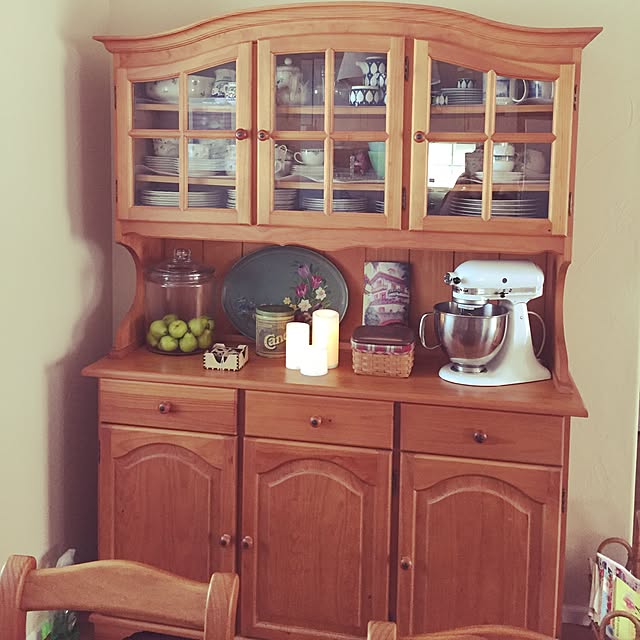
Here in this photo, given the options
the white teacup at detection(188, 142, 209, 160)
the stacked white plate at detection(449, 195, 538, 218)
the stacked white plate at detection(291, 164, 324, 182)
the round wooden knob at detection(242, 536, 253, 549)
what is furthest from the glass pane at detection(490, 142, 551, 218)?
the round wooden knob at detection(242, 536, 253, 549)

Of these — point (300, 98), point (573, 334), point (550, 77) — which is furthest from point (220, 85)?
point (573, 334)

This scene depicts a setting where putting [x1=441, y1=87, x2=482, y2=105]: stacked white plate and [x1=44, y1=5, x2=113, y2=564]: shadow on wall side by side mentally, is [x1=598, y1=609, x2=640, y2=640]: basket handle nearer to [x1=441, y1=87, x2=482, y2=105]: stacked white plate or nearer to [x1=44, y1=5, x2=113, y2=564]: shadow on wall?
[x1=441, y1=87, x2=482, y2=105]: stacked white plate

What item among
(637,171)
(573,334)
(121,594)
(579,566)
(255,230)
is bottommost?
(579,566)

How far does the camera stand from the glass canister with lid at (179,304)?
2717 millimetres

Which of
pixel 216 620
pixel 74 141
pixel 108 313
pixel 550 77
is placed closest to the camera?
pixel 216 620

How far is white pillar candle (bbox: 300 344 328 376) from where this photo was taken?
8.29 feet

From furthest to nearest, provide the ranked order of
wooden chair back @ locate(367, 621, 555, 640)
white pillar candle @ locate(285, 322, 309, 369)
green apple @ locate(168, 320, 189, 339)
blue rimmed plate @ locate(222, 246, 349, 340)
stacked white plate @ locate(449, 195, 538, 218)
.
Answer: blue rimmed plate @ locate(222, 246, 349, 340)
green apple @ locate(168, 320, 189, 339)
white pillar candle @ locate(285, 322, 309, 369)
stacked white plate @ locate(449, 195, 538, 218)
wooden chair back @ locate(367, 621, 555, 640)

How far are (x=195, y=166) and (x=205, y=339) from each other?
0.53 metres

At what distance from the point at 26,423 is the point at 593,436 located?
165cm

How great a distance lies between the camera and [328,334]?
103 inches

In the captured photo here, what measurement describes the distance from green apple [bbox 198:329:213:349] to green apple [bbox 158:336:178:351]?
3.1 inches

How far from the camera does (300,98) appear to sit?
96.4 inches

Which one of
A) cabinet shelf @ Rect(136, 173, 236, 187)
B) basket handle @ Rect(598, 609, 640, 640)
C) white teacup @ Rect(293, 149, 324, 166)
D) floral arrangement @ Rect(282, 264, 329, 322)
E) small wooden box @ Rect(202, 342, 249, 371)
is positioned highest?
white teacup @ Rect(293, 149, 324, 166)

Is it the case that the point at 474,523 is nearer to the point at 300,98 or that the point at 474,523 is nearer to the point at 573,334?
the point at 573,334
